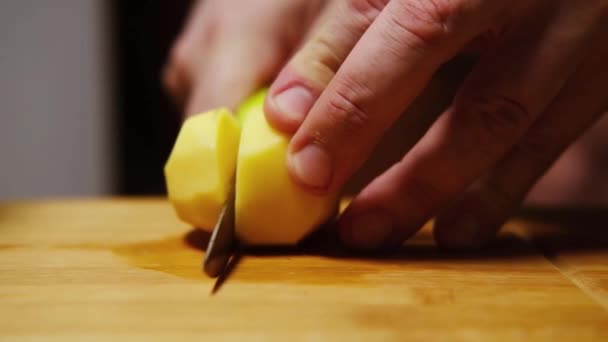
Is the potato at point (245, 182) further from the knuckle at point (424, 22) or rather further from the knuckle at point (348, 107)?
the knuckle at point (424, 22)

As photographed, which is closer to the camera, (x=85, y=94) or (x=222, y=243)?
(x=222, y=243)

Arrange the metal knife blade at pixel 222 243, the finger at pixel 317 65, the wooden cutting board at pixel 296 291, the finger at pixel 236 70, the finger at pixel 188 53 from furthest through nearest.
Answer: the finger at pixel 188 53, the finger at pixel 236 70, the finger at pixel 317 65, the metal knife blade at pixel 222 243, the wooden cutting board at pixel 296 291

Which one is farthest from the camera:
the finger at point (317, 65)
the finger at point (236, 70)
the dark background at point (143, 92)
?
the dark background at point (143, 92)

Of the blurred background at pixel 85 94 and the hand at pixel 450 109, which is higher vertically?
the hand at pixel 450 109

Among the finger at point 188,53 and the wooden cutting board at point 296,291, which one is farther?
the finger at point 188,53

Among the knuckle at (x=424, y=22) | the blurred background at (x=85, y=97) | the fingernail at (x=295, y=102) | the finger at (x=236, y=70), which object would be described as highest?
the knuckle at (x=424, y=22)

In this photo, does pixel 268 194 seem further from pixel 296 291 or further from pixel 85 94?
pixel 85 94

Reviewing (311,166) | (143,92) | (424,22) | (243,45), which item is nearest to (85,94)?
(143,92)

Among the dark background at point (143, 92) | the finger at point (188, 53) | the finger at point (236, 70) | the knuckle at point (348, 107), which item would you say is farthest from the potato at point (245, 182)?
the dark background at point (143, 92)
